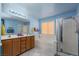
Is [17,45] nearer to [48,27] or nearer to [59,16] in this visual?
[48,27]

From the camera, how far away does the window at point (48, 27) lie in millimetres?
1908

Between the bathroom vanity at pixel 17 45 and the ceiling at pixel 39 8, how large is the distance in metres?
0.46

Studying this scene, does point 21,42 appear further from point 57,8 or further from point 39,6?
point 57,8

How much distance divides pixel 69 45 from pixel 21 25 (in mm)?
994

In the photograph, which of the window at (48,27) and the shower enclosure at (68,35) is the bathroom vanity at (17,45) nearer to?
the window at (48,27)

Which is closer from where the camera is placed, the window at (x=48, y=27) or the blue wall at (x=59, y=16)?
the blue wall at (x=59, y=16)

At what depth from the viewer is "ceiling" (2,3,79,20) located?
1.82 meters

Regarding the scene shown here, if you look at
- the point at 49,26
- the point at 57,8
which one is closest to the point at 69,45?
the point at 49,26

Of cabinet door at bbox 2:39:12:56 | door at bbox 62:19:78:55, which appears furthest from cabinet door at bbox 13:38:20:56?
door at bbox 62:19:78:55

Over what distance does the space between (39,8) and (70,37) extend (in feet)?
2.60

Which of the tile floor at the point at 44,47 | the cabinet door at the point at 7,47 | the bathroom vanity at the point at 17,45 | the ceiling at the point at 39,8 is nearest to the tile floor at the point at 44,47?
the tile floor at the point at 44,47

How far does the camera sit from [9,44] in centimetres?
185

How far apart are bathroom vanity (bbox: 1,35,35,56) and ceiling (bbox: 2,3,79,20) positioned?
46 cm

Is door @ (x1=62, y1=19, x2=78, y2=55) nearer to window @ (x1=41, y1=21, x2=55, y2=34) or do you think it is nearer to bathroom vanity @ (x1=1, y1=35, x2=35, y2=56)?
window @ (x1=41, y1=21, x2=55, y2=34)
